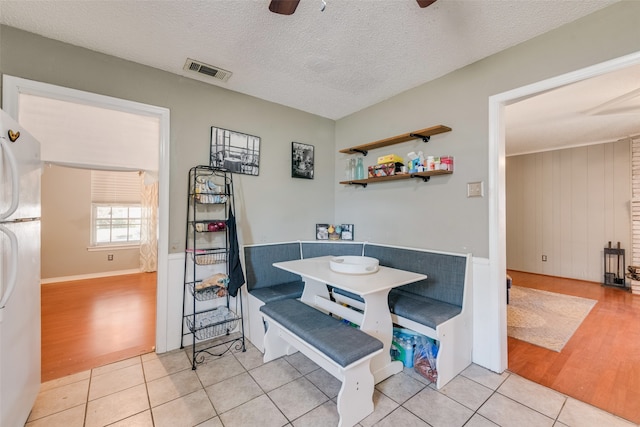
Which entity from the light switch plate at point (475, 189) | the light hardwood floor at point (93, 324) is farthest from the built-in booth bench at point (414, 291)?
the light hardwood floor at point (93, 324)

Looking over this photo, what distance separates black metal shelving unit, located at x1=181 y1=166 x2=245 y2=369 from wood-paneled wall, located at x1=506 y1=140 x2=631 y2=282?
19.4ft

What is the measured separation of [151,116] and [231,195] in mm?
982

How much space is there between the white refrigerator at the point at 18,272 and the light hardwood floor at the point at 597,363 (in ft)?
10.7

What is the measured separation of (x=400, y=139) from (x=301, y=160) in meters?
1.22

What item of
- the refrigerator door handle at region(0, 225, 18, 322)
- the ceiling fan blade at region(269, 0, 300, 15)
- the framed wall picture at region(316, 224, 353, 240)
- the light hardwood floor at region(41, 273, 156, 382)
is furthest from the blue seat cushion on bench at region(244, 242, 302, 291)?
the ceiling fan blade at region(269, 0, 300, 15)

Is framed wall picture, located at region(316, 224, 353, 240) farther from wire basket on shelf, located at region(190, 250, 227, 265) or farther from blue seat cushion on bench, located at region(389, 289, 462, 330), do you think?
wire basket on shelf, located at region(190, 250, 227, 265)

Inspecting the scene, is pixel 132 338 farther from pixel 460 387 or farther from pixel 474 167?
pixel 474 167

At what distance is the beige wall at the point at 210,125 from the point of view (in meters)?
2.02

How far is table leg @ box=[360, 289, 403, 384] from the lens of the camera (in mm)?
1898

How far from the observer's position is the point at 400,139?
2725mm

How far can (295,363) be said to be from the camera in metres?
2.24

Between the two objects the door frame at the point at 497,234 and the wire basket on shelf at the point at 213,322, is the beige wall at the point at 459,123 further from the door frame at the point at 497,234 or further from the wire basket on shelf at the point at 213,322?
the wire basket on shelf at the point at 213,322

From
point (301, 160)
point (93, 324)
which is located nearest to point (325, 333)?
point (301, 160)

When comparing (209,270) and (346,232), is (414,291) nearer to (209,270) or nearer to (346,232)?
(346,232)
